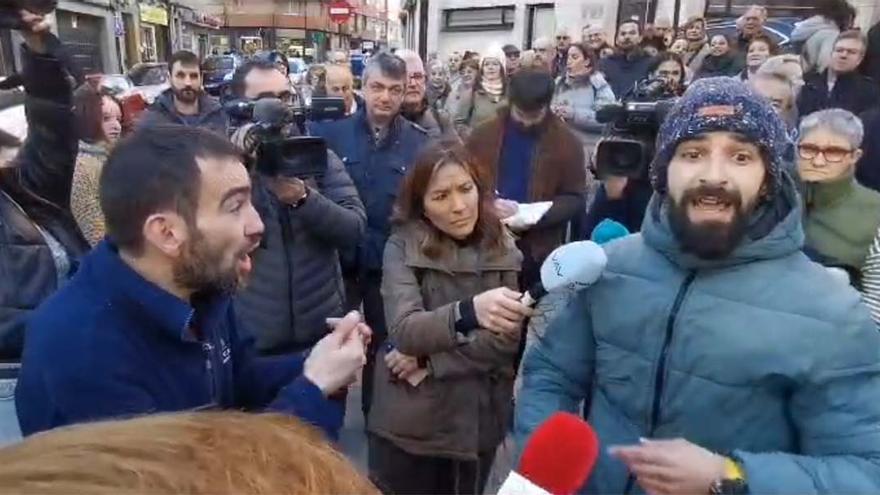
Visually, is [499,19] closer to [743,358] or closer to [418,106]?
[418,106]

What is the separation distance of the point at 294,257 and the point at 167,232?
124 centimetres

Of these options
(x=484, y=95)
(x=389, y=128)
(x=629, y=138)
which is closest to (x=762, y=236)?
(x=629, y=138)

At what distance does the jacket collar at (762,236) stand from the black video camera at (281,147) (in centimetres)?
127

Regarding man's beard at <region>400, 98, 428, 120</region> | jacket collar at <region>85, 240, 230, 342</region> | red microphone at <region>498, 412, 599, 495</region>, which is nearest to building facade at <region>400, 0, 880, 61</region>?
man's beard at <region>400, 98, 428, 120</region>

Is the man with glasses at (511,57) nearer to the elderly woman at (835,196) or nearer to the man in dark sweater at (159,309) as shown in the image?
the elderly woman at (835,196)

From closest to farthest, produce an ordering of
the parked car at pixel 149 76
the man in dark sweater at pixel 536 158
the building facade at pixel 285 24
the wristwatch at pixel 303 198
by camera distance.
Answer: the wristwatch at pixel 303 198, the man in dark sweater at pixel 536 158, the parked car at pixel 149 76, the building facade at pixel 285 24

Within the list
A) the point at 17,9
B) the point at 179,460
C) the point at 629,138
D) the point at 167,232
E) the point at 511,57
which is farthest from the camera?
the point at 511,57

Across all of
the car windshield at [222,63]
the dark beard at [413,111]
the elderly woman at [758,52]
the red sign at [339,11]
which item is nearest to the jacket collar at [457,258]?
the dark beard at [413,111]

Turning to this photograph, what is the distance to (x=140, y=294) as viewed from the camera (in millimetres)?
1385

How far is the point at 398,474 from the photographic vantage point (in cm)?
239

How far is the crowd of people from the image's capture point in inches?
51.9

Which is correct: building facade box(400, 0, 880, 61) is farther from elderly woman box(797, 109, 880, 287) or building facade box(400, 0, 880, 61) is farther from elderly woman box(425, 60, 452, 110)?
elderly woman box(797, 109, 880, 287)

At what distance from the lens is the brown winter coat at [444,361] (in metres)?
2.21

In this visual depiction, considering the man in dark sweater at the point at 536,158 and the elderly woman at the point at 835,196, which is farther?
the man in dark sweater at the point at 536,158
